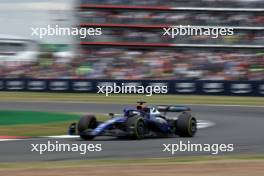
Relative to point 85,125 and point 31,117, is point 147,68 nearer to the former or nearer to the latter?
point 31,117

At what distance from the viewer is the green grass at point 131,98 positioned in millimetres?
26547

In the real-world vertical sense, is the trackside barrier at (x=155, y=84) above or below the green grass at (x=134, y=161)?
above

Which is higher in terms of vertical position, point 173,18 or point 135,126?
point 173,18

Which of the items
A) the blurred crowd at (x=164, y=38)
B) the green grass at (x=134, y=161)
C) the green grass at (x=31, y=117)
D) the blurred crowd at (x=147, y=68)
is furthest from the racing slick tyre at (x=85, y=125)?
the blurred crowd at (x=164, y=38)

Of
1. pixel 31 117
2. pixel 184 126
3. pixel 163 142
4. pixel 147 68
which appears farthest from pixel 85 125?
pixel 147 68

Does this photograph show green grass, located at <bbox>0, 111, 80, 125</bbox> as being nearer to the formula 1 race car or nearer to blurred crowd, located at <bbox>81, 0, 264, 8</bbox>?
the formula 1 race car

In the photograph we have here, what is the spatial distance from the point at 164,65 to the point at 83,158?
21753mm

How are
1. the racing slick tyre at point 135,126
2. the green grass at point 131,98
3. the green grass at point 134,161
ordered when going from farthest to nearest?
the green grass at point 131,98 → the racing slick tyre at point 135,126 → the green grass at point 134,161

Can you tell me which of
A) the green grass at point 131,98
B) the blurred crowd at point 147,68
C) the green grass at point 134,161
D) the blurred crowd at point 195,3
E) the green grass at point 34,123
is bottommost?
the green grass at point 134,161

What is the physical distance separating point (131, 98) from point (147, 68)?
8.94 ft

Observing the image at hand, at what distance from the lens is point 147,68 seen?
31000mm

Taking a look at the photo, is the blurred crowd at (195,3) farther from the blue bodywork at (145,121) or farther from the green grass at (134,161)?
the green grass at (134,161)

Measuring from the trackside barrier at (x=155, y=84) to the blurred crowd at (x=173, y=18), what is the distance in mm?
10656

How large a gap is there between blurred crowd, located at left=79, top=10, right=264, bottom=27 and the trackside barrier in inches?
420
